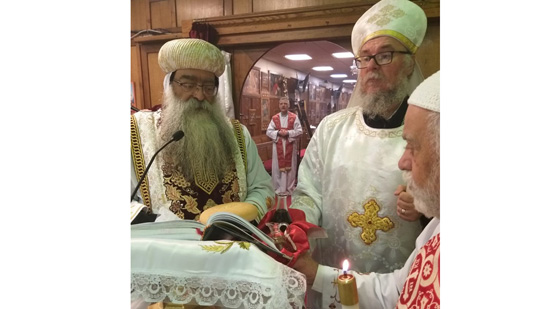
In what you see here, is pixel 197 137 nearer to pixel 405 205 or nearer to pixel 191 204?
pixel 191 204

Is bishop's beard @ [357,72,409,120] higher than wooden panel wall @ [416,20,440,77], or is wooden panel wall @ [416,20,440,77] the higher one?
wooden panel wall @ [416,20,440,77]

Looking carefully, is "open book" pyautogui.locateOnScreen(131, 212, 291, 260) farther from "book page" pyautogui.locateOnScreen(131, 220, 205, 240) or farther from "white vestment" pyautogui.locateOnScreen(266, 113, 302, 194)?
"white vestment" pyautogui.locateOnScreen(266, 113, 302, 194)

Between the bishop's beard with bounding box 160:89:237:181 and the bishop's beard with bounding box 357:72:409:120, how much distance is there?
0.29m

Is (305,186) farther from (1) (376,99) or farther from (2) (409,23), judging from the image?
(2) (409,23)

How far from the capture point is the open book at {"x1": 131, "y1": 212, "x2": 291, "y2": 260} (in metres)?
0.58

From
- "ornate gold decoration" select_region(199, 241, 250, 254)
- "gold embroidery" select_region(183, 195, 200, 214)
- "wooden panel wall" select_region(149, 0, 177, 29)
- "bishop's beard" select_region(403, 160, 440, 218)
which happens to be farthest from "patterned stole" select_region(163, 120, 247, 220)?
"bishop's beard" select_region(403, 160, 440, 218)

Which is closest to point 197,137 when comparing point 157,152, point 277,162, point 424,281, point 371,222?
point 157,152

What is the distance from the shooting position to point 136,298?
2.14 feet

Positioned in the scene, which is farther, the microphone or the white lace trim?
the microphone

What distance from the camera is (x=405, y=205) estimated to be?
548 mm

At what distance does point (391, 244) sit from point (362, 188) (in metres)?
0.11

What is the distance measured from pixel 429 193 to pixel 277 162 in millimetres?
301
